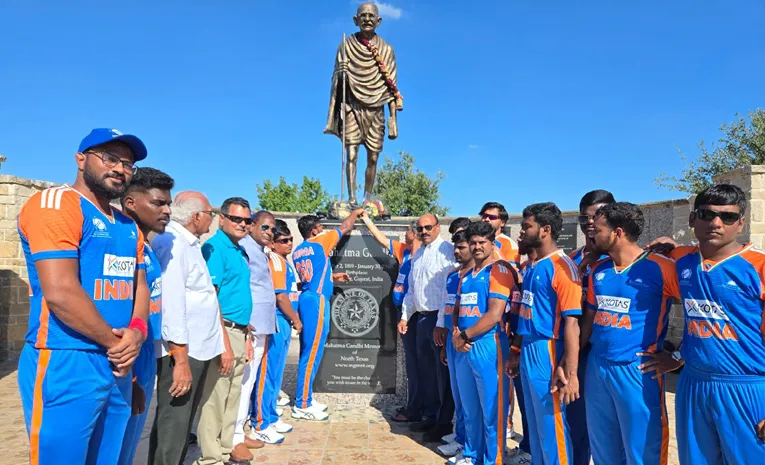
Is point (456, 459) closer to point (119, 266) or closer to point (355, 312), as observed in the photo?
point (355, 312)

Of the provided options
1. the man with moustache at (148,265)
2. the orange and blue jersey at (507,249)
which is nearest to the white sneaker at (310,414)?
the orange and blue jersey at (507,249)

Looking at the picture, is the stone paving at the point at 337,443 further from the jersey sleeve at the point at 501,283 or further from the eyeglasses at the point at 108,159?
the eyeglasses at the point at 108,159

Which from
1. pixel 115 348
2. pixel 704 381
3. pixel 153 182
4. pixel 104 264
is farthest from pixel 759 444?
pixel 153 182

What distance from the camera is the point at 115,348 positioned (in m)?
1.96

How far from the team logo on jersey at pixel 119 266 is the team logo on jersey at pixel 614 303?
2312 millimetres

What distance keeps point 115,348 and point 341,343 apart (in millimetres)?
3926

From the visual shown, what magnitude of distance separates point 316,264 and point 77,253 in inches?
136

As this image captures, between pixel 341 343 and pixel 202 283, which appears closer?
pixel 202 283

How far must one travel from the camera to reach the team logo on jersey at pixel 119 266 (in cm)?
202

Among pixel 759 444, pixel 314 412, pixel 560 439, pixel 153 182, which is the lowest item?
pixel 314 412

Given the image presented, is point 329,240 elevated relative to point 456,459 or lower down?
elevated

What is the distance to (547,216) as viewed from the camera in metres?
3.09

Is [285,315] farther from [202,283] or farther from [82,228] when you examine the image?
[82,228]

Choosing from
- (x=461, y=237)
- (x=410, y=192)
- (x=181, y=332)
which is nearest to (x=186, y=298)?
(x=181, y=332)
